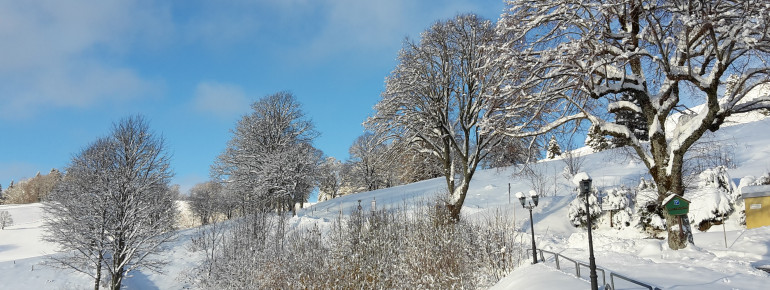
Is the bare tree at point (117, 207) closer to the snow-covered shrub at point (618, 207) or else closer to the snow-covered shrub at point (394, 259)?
the snow-covered shrub at point (394, 259)

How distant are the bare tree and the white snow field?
197 centimetres

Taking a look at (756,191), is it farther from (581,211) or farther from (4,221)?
(4,221)

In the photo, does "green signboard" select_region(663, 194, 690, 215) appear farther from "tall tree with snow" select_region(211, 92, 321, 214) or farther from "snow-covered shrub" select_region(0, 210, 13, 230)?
"snow-covered shrub" select_region(0, 210, 13, 230)

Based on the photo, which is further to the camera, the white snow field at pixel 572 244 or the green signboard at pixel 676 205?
the green signboard at pixel 676 205

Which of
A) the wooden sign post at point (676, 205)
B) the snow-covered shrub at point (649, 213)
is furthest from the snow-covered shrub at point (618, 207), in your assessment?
the wooden sign post at point (676, 205)

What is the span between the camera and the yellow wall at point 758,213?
1417 cm

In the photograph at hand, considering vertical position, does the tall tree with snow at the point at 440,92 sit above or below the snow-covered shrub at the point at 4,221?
above

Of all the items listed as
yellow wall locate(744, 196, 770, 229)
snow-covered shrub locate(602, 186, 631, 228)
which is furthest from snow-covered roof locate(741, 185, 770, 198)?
snow-covered shrub locate(602, 186, 631, 228)

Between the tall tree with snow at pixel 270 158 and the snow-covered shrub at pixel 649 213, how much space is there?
21232mm

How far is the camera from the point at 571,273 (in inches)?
365

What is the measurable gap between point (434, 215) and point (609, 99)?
7.00 meters

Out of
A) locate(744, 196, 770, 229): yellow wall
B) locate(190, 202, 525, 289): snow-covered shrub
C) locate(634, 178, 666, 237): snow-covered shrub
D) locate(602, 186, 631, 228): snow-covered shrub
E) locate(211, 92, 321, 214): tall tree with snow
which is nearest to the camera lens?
locate(190, 202, 525, 289): snow-covered shrub

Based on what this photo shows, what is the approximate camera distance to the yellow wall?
46.5ft

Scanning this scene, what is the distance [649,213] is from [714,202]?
2383 millimetres
